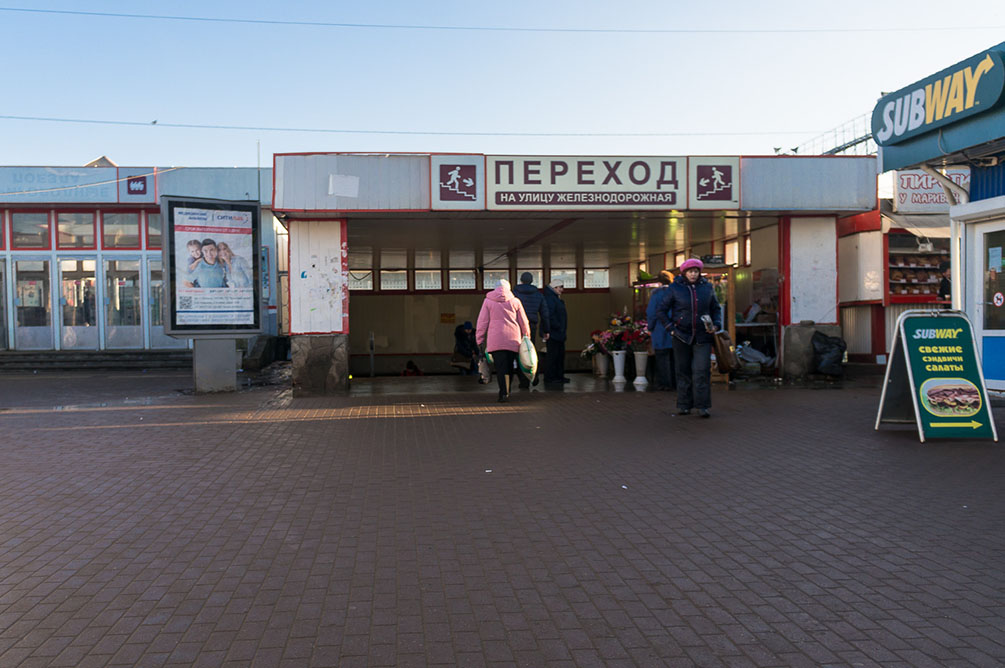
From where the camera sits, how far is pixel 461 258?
21938 millimetres

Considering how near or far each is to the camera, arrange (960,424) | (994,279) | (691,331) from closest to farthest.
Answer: (960,424) → (691,331) → (994,279)

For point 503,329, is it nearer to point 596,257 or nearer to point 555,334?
point 555,334

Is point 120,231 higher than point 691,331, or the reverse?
point 120,231

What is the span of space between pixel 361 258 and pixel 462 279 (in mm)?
3919

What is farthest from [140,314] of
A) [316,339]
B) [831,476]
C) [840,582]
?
[840,582]

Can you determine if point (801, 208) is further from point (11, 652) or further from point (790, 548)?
point (11, 652)

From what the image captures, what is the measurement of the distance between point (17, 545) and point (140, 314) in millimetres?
19270

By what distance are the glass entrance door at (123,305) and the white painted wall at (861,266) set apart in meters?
18.1

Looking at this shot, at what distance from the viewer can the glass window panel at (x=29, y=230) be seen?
2252cm

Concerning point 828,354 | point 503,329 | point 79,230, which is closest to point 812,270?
point 828,354

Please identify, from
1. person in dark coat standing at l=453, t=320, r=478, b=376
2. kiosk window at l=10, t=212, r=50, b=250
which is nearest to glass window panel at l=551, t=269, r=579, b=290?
person in dark coat standing at l=453, t=320, r=478, b=376

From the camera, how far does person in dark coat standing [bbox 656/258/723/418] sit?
9.45 meters

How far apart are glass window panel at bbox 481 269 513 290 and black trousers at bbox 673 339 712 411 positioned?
1514 cm

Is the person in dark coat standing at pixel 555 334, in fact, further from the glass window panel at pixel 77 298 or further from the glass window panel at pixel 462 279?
the glass window panel at pixel 77 298
